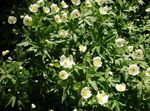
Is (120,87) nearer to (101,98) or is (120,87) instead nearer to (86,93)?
(101,98)

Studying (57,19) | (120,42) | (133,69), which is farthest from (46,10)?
(133,69)

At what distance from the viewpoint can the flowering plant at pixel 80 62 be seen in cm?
346

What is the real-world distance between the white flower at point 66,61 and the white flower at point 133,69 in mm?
546

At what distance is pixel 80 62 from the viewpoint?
3.65 metres

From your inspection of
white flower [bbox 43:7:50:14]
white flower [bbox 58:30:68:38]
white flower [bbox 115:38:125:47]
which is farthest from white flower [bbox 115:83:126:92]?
white flower [bbox 43:7:50:14]

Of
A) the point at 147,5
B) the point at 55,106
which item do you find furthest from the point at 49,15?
the point at 147,5

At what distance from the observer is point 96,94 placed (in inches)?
137

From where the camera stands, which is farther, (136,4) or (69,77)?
(136,4)

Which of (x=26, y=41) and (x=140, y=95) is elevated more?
(x=26, y=41)

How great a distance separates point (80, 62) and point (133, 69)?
0.51 m

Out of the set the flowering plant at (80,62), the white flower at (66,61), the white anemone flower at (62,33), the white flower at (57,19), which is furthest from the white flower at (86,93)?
the white flower at (57,19)

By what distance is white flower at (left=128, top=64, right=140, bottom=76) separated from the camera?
11.5 feet

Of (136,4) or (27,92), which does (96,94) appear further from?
(136,4)

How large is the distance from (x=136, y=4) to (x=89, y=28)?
1105 mm
